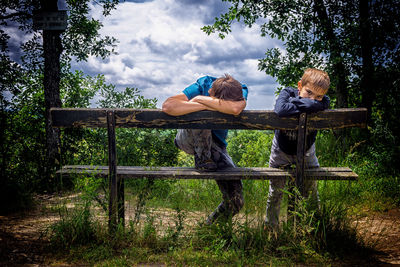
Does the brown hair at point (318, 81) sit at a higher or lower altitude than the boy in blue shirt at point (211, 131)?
higher

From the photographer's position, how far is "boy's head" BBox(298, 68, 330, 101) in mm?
3389

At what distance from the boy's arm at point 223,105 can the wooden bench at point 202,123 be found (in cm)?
7

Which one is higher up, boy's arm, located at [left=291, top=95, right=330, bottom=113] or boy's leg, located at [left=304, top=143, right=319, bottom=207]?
boy's arm, located at [left=291, top=95, right=330, bottom=113]

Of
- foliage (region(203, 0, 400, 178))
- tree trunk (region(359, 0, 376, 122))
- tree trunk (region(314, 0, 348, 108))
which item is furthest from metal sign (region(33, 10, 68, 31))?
tree trunk (region(359, 0, 376, 122))

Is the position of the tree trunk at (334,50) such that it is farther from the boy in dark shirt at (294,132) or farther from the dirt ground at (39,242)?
the boy in dark shirt at (294,132)

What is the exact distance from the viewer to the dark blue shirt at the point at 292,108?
3.28 m

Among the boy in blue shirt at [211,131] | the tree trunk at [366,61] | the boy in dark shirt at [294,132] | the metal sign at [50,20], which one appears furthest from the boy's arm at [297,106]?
the metal sign at [50,20]

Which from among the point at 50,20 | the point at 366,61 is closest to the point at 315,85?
the point at 366,61

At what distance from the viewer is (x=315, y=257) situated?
3211 millimetres

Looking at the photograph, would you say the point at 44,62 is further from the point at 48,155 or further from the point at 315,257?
the point at 315,257

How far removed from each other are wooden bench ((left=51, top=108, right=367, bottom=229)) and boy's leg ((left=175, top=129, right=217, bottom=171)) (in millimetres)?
119

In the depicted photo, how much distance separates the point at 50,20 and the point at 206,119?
175 inches

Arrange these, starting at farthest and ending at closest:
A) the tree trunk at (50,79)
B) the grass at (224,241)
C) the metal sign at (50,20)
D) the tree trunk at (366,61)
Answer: the tree trunk at (366,61) < the tree trunk at (50,79) < the metal sign at (50,20) < the grass at (224,241)

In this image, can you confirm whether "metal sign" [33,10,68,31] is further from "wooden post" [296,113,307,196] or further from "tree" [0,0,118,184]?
"wooden post" [296,113,307,196]
